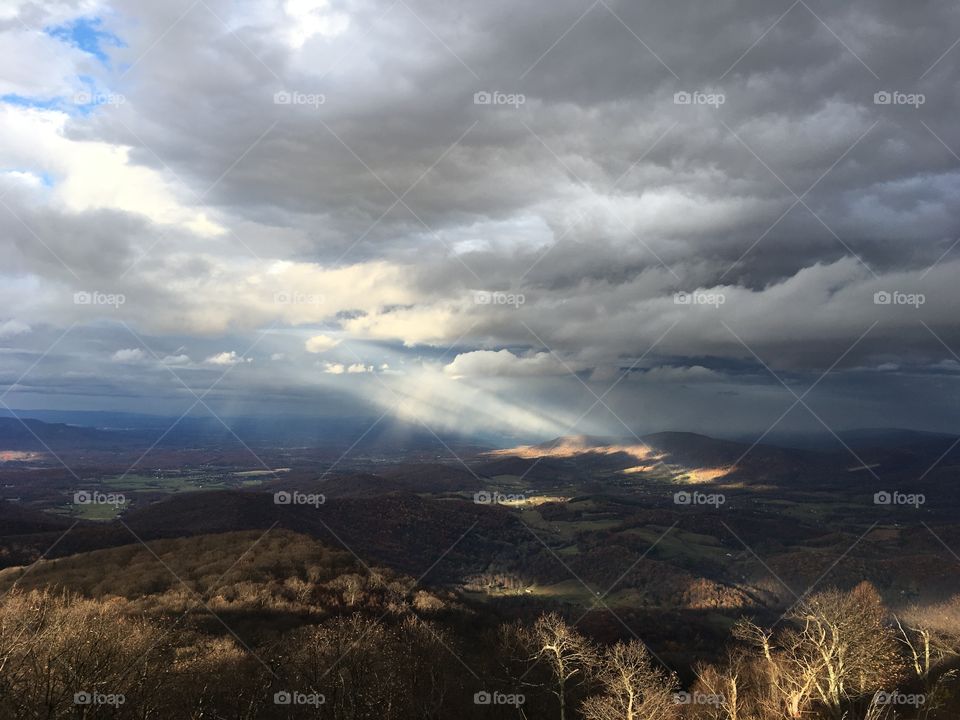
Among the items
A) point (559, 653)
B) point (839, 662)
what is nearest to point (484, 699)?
point (559, 653)

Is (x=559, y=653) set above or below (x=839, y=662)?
below

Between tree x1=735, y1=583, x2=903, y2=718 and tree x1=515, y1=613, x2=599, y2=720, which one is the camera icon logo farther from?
tree x1=735, y1=583, x2=903, y2=718

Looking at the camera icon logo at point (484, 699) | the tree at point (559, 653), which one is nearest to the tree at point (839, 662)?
the tree at point (559, 653)

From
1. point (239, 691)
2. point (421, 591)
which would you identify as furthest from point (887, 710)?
point (421, 591)

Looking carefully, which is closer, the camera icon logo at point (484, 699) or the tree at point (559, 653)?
the tree at point (559, 653)

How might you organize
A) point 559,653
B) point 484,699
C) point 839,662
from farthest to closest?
point 484,699, point 559,653, point 839,662

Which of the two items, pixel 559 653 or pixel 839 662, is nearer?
pixel 839 662

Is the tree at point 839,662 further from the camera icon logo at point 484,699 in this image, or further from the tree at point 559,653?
the camera icon logo at point 484,699

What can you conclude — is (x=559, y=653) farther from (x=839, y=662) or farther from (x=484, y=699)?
(x=839, y=662)

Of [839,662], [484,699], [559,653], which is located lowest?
[484,699]

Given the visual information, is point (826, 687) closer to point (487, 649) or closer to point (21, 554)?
point (487, 649)

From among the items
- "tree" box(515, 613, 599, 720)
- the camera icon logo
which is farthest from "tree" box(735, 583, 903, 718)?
the camera icon logo
